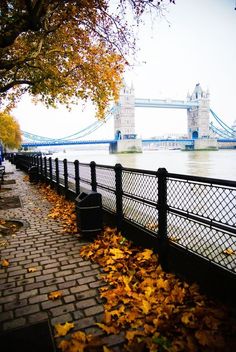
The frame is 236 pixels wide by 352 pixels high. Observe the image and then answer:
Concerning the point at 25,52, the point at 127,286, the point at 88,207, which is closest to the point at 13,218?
the point at 88,207

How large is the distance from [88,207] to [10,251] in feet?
5.45

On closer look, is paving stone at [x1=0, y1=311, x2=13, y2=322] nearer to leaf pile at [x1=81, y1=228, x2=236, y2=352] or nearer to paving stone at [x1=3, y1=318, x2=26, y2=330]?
paving stone at [x1=3, y1=318, x2=26, y2=330]

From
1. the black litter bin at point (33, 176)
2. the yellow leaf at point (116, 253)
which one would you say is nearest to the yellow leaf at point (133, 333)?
the yellow leaf at point (116, 253)

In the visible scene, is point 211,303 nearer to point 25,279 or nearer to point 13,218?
point 25,279

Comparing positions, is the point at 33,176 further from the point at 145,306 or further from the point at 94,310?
the point at 145,306

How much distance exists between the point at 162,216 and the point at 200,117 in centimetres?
13507

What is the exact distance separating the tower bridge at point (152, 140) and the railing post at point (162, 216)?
9152 centimetres

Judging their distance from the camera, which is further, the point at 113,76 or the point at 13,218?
the point at 113,76

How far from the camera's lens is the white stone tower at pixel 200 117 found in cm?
12532

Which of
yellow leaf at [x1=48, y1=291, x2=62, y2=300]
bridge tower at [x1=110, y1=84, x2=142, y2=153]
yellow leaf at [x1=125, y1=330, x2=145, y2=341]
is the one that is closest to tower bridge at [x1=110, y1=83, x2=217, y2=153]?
bridge tower at [x1=110, y1=84, x2=142, y2=153]

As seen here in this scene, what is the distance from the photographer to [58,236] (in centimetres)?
599

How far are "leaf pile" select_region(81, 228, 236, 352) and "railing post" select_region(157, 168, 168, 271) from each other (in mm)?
184

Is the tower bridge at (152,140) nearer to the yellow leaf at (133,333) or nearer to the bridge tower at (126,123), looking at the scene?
the bridge tower at (126,123)

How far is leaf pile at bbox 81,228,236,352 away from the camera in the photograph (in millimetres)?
2600
